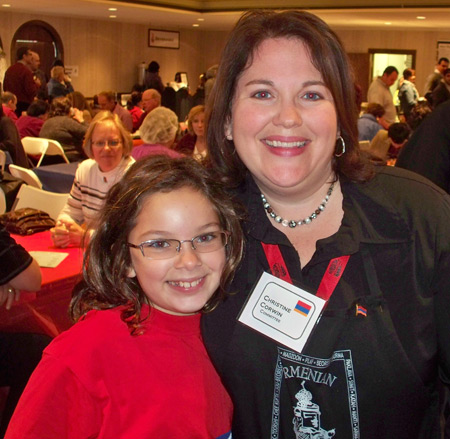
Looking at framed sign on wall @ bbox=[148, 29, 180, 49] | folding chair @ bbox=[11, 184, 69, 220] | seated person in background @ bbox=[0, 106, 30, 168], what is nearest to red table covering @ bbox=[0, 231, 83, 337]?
folding chair @ bbox=[11, 184, 69, 220]

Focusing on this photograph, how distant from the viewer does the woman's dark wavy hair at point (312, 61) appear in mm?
1295

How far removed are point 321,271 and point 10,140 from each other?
17.7ft

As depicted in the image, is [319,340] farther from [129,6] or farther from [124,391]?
[129,6]

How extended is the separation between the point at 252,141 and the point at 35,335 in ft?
5.89

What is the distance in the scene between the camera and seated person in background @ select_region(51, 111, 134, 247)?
3836 mm

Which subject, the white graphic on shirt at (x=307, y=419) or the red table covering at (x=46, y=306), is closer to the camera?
the white graphic on shirt at (x=307, y=419)

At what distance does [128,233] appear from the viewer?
136cm

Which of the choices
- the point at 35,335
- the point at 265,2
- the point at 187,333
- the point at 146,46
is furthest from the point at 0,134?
the point at 146,46

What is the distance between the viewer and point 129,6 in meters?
10.9

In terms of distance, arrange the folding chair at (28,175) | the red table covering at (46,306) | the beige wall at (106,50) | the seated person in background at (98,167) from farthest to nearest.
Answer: the beige wall at (106,50) < the folding chair at (28,175) < the seated person in background at (98,167) < the red table covering at (46,306)

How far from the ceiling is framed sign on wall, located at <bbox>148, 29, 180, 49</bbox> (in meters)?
1.58

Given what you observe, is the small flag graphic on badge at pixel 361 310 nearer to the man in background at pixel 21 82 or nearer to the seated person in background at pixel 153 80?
the man in background at pixel 21 82

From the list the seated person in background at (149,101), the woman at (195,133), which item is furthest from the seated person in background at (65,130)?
the woman at (195,133)

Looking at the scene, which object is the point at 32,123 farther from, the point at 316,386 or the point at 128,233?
the point at 316,386
